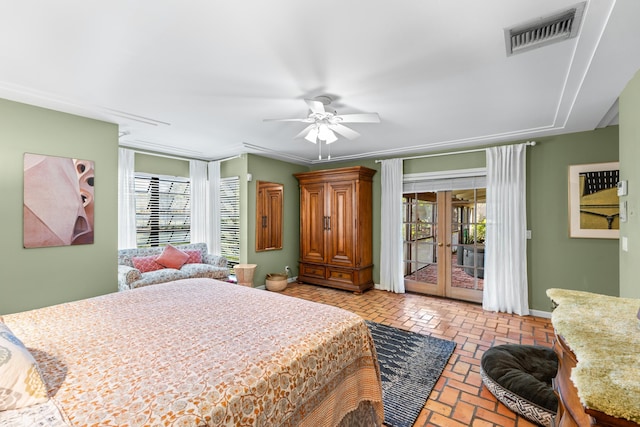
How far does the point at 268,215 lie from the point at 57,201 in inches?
118

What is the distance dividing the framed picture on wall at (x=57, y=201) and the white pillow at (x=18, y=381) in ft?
7.73

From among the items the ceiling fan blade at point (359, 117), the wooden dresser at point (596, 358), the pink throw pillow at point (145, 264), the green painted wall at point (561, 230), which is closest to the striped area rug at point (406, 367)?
the wooden dresser at point (596, 358)

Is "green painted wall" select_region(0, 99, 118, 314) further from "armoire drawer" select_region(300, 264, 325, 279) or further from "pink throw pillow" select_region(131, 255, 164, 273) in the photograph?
"armoire drawer" select_region(300, 264, 325, 279)

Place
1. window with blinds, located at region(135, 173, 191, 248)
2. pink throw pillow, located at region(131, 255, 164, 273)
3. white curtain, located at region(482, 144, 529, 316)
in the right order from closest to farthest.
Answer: white curtain, located at region(482, 144, 529, 316), pink throw pillow, located at region(131, 255, 164, 273), window with blinds, located at region(135, 173, 191, 248)

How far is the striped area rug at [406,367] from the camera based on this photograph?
2039 mm

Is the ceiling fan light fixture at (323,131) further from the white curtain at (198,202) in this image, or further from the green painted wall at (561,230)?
the white curtain at (198,202)

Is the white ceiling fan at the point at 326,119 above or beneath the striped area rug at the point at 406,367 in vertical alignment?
above

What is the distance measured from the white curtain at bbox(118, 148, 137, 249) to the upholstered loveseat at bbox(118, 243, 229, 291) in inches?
8.2

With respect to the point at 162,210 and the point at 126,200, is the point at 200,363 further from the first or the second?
the point at 162,210

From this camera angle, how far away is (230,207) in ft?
17.5

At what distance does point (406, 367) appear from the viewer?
259 cm

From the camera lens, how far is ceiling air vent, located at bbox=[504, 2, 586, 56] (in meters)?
1.60

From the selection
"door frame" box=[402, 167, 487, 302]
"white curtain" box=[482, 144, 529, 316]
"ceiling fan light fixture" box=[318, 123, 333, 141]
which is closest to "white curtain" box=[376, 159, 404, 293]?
"door frame" box=[402, 167, 487, 302]

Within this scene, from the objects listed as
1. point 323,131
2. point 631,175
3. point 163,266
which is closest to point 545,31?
point 631,175
